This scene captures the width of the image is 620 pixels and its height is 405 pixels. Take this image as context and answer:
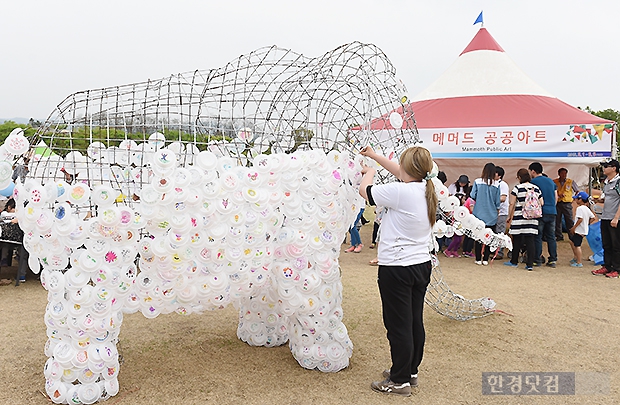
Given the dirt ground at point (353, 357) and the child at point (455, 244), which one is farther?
the child at point (455, 244)

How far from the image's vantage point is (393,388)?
304 centimetres

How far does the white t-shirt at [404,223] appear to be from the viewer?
9.41 ft

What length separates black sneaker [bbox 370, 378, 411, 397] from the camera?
303cm

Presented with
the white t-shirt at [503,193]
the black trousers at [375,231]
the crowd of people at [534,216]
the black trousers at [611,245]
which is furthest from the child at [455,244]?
the black trousers at [611,245]

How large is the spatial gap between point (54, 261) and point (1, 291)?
11.0 feet

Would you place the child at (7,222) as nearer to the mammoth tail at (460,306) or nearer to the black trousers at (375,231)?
the mammoth tail at (460,306)

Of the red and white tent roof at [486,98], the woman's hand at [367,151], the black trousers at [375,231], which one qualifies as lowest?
the black trousers at [375,231]

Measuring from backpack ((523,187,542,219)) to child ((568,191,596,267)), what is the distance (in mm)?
677

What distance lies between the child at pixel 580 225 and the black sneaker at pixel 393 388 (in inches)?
196

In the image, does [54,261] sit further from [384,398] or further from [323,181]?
[384,398]

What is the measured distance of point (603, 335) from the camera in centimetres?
416

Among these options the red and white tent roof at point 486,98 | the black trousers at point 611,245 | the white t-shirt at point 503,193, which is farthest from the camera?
the red and white tent roof at point 486,98

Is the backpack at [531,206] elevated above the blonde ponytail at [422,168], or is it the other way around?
the blonde ponytail at [422,168]

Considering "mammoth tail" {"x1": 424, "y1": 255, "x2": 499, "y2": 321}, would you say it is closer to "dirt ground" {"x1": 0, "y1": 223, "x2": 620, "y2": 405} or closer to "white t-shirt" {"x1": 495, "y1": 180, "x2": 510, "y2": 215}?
"dirt ground" {"x1": 0, "y1": 223, "x2": 620, "y2": 405}
